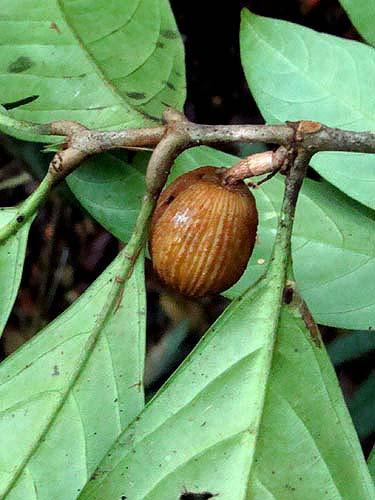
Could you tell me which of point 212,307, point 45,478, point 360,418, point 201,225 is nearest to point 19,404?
point 45,478

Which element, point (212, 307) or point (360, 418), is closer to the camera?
point (360, 418)

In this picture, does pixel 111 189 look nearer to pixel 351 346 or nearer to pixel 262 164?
pixel 262 164

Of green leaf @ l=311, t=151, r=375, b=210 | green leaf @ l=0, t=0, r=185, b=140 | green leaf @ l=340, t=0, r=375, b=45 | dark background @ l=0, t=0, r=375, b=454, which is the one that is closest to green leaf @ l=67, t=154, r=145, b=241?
green leaf @ l=0, t=0, r=185, b=140

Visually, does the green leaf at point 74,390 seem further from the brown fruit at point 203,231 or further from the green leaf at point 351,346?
the green leaf at point 351,346

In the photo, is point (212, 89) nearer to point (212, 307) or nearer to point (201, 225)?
point (212, 307)

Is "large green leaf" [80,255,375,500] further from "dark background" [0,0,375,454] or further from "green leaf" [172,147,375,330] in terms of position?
"dark background" [0,0,375,454]

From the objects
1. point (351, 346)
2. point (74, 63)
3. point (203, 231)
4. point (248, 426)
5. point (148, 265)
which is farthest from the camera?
point (148, 265)

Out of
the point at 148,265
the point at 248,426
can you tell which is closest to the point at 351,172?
the point at 248,426
